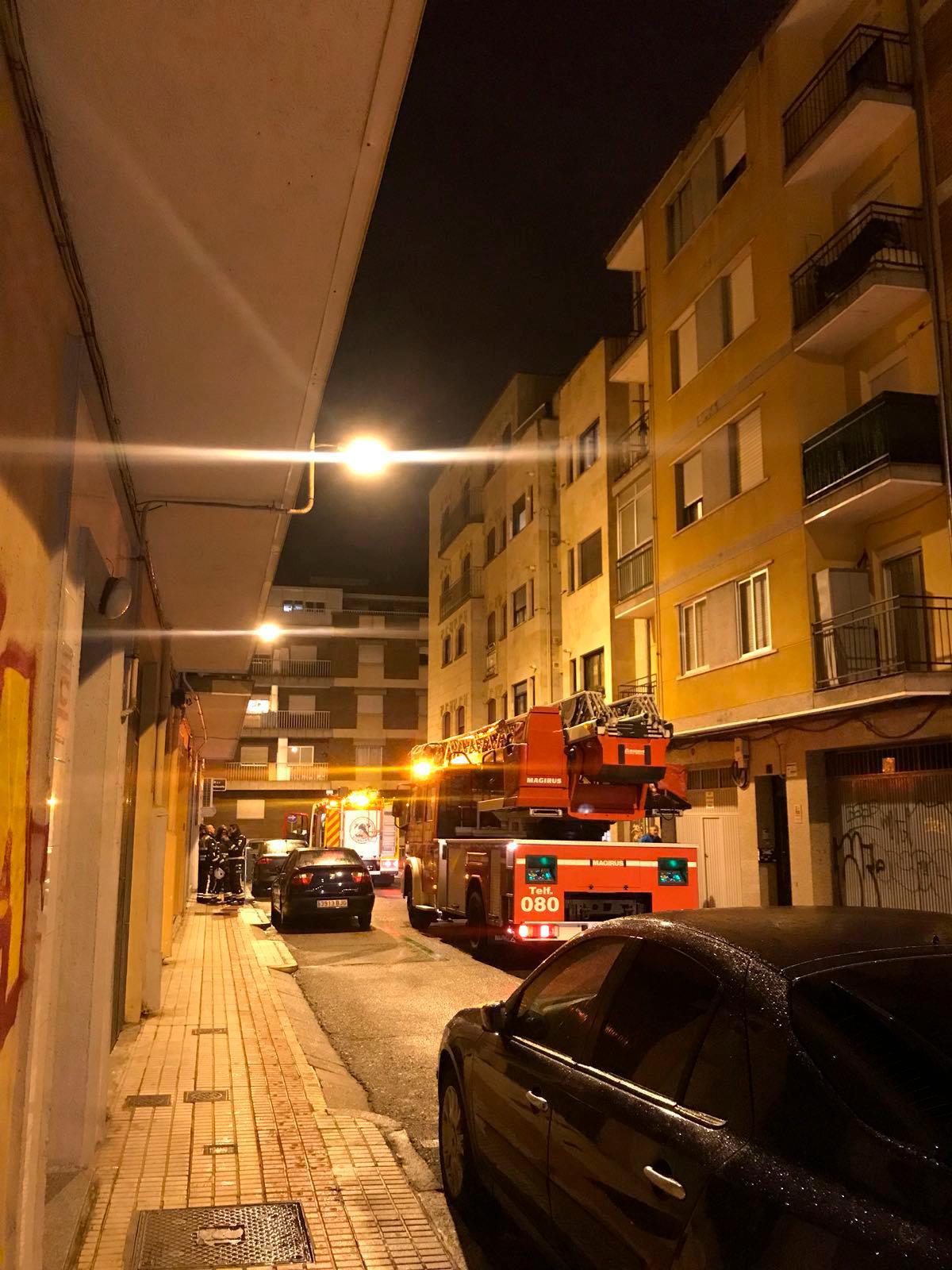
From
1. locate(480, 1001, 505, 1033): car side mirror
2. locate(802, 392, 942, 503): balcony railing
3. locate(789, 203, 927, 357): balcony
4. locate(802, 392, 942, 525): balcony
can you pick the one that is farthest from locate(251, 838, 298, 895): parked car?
locate(480, 1001, 505, 1033): car side mirror

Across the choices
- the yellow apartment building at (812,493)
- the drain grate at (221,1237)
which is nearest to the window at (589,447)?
the yellow apartment building at (812,493)

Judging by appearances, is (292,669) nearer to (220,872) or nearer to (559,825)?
(220,872)

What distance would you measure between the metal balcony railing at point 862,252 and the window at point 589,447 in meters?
9.22

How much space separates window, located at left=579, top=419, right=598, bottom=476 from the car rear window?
943 inches

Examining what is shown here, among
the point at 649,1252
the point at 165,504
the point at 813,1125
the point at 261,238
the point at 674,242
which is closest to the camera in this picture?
the point at 813,1125

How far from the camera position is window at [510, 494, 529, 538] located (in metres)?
31.2

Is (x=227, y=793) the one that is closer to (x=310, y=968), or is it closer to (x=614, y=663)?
(x=614, y=663)

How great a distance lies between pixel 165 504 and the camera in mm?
6691

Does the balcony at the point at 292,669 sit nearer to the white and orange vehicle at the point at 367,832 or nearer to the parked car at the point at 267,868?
the white and orange vehicle at the point at 367,832

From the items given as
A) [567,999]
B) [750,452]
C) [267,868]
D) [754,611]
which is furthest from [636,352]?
[567,999]

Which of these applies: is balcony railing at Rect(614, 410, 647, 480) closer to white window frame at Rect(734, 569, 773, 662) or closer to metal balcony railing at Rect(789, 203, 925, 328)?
white window frame at Rect(734, 569, 773, 662)

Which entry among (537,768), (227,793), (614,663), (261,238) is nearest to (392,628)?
(227,793)

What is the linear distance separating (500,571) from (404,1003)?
23.0 meters

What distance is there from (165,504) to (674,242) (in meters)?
18.9
